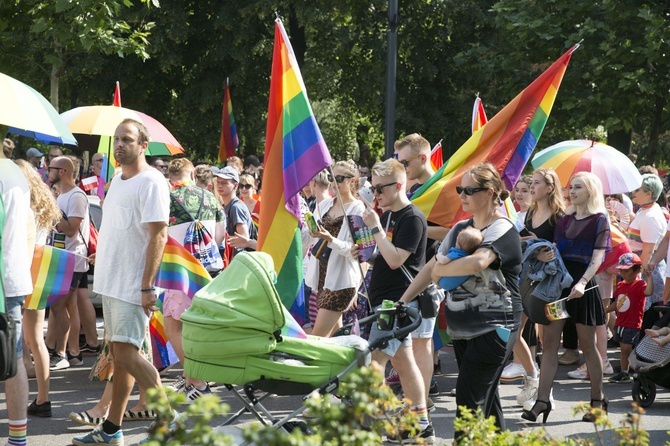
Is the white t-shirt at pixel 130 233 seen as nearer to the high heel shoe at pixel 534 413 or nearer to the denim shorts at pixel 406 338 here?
the denim shorts at pixel 406 338

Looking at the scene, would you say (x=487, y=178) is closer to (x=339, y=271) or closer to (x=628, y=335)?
(x=339, y=271)

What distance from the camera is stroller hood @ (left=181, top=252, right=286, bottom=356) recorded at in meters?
4.67

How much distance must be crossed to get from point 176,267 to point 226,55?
60.1ft

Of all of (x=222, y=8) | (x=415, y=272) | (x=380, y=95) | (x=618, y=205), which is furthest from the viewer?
(x=380, y=95)

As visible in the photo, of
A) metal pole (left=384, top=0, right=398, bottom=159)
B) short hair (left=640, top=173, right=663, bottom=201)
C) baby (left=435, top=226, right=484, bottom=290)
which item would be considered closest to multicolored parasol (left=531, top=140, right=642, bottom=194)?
short hair (left=640, top=173, right=663, bottom=201)

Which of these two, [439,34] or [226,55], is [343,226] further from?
[439,34]

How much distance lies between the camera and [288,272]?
6773 mm

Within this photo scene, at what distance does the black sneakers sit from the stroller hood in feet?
9.04

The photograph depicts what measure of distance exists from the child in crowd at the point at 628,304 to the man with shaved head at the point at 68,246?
16.5 ft

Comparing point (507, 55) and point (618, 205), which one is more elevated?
point (507, 55)

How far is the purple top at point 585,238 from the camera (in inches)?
284

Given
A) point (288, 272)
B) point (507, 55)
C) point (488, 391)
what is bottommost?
point (488, 391)

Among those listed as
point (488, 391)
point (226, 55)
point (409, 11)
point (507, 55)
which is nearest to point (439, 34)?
point (409, 11)

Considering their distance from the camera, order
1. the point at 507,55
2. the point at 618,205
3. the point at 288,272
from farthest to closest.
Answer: the point at 507,55, the point at 618,205, the point at 288,272
